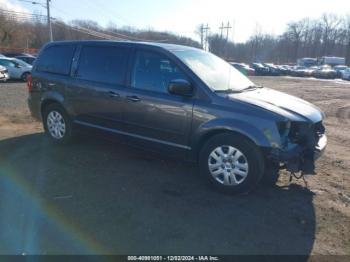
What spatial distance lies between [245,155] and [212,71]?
1.47 metres

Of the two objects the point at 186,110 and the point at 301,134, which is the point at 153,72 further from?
the point at 301,134

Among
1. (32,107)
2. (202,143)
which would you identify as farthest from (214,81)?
(32,107)

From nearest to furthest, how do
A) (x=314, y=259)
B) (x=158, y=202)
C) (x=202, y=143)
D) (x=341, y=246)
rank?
(x=314, y=259) < (x=341, y=246) < (x=158, y=202) < (x=202, y=143)

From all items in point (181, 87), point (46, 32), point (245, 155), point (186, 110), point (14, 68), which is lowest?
point (245, 155)

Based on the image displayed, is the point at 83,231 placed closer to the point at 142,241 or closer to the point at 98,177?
the point at 142,241

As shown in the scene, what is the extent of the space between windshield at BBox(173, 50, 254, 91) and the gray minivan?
0.02 m

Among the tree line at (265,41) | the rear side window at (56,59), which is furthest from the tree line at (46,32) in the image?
the rear side window at (56,59)

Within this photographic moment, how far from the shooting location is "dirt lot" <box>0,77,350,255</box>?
9.96ft

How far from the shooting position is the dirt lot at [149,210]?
304cm

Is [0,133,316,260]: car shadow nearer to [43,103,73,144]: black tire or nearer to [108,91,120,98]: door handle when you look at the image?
[43,103,73,144]: black tire

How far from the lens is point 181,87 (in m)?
4.12

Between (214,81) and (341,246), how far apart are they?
8.29ft

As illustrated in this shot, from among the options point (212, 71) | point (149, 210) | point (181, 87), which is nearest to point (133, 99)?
point (181, 87)

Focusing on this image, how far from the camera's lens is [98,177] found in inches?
178
